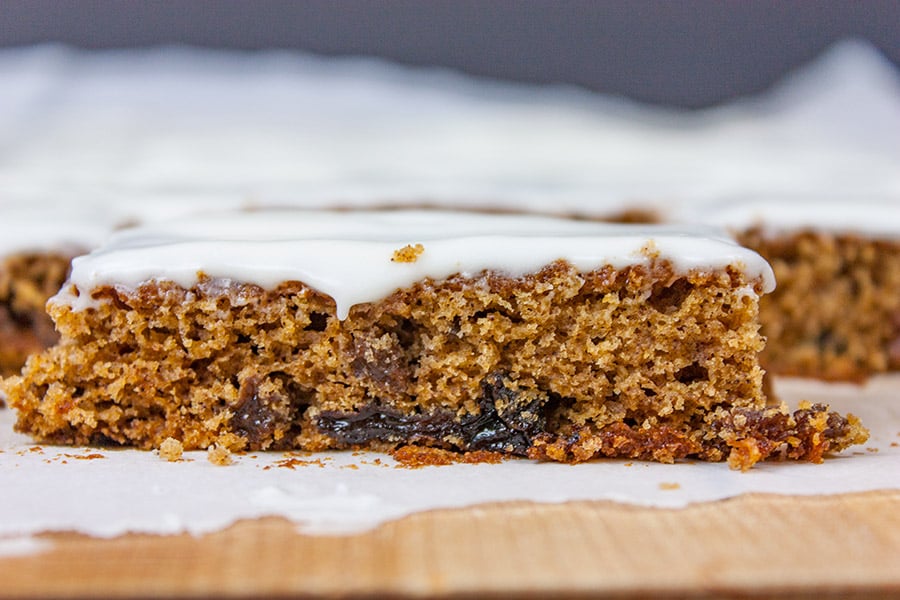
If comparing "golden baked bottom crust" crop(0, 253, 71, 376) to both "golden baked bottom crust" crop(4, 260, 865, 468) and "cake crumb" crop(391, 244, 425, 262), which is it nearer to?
"golden baked bottom crust" crop(4, 260, 865, 468)

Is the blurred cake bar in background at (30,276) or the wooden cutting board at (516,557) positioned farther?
the blurred cake bar in background at (30,276)

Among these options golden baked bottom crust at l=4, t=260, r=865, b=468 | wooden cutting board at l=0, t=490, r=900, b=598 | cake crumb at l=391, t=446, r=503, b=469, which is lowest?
cake crumb at l=391, t=446, r=503, b=469

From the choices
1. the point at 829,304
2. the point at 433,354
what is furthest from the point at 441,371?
the point at 829,304

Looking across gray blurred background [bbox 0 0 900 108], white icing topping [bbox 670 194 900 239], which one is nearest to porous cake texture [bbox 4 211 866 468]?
white icing topping [bbox 670 194 900 239]

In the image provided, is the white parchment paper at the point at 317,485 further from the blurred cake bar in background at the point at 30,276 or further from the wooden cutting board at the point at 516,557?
the blurred cake bar in background at the point at 30,276

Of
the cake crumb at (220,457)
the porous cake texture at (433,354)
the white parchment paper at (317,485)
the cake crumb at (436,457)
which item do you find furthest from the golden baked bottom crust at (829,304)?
the cake crumb at (220,457)

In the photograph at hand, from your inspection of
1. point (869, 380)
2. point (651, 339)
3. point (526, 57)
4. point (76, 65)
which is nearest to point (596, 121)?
point (526, 57)

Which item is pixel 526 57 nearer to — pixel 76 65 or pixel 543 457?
pixel 76 65
